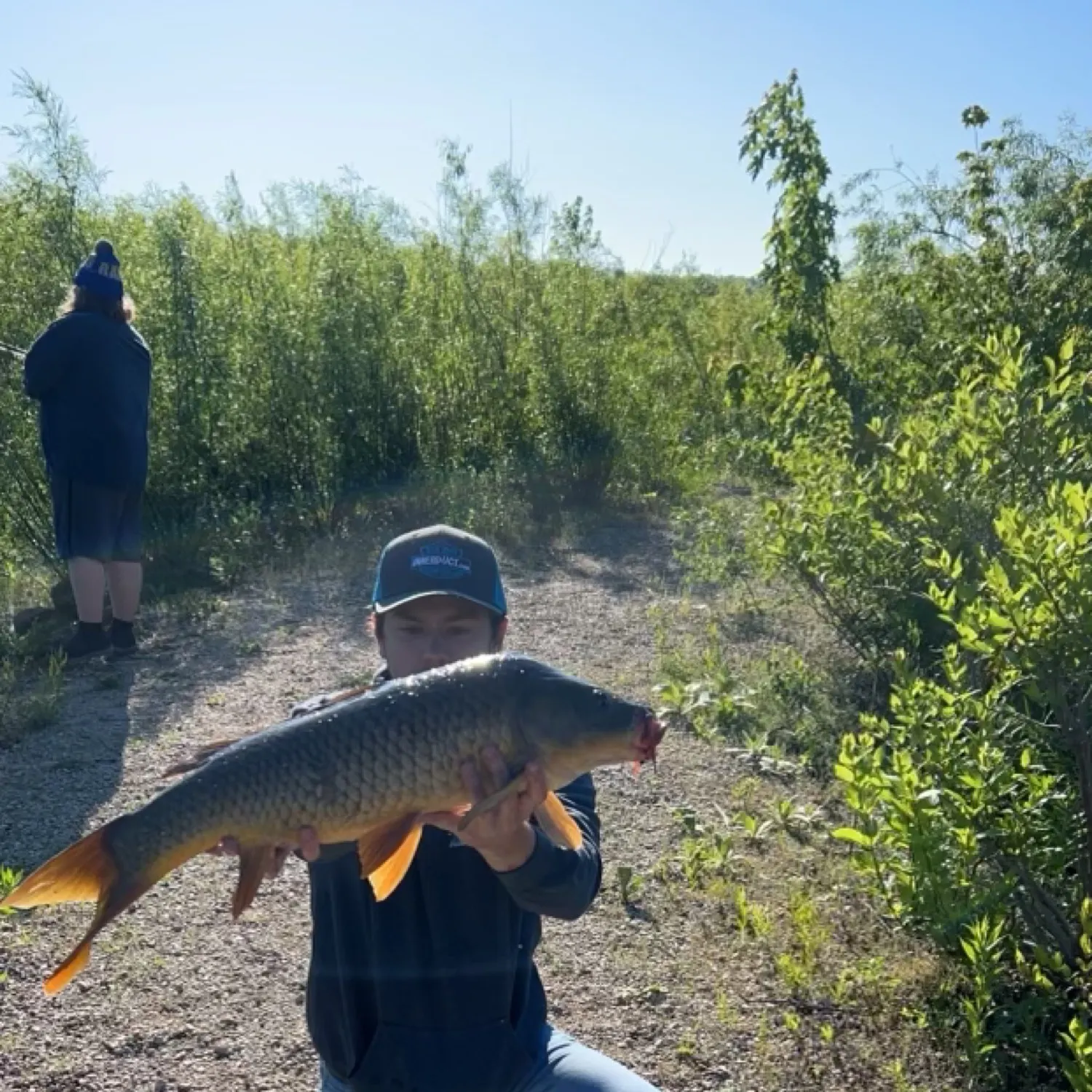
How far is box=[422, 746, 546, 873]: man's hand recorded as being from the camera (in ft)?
5.74

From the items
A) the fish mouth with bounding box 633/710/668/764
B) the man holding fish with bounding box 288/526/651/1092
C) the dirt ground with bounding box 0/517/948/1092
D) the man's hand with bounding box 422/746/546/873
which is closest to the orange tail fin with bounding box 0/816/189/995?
the man holding fish with bounding box 288/526/651/1092

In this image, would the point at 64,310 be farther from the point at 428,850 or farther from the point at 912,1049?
the point at 912,1049

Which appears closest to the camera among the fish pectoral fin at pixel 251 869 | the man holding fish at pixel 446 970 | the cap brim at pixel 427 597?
the fish pectoral fin at pixel 251 869

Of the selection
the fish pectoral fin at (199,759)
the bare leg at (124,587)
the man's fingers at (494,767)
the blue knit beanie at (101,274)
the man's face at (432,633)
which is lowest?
the bare leg at (124,587)

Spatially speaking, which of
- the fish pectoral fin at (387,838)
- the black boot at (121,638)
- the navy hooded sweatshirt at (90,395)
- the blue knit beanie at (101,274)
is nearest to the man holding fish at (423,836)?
the fish pectoral fin at (387,838)

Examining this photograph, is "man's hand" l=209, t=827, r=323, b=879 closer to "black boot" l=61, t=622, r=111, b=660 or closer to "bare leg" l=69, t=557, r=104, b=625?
"bare leg" l=69, t=557, r=104, b=625

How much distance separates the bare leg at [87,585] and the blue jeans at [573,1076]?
4.41 metres

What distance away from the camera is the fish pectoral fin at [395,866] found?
1.79m

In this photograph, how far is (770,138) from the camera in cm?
805

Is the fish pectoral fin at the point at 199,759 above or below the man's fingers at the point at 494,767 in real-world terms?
below

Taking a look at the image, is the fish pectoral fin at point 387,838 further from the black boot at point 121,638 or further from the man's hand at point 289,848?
the black boot at point 121,638

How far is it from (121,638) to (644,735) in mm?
5091

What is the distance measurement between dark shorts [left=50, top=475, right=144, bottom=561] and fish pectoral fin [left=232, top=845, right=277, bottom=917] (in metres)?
4.51

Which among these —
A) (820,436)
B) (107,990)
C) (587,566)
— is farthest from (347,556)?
(107,990)
